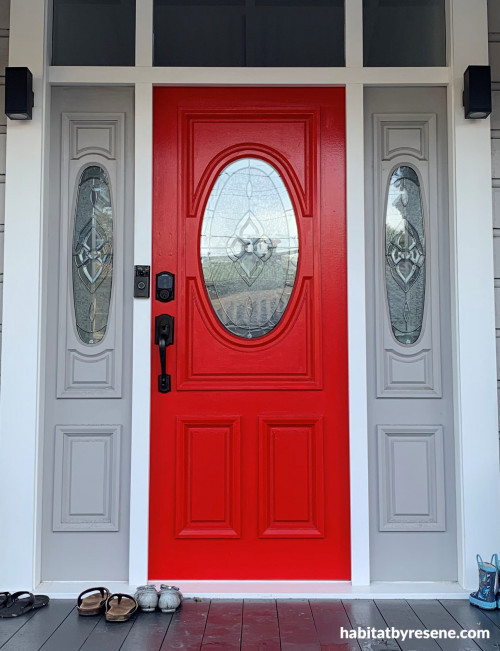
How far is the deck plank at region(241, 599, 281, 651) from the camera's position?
2285 mm

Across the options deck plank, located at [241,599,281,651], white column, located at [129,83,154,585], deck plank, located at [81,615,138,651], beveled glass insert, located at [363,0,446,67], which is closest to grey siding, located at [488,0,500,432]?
beveled glass insert, located at [363,0,446,67]

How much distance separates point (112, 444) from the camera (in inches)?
112

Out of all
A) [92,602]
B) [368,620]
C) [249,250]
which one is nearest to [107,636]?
[92,602]

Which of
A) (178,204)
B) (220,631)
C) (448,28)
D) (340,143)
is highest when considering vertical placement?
(448,28)

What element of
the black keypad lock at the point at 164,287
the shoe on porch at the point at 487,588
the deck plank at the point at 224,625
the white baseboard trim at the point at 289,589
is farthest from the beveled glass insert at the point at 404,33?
the deck plank at the point at 224,625

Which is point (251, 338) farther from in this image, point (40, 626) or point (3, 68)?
point (3, 68)

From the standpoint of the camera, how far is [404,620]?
2.49m

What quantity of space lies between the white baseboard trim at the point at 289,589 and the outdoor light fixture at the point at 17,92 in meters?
1.85

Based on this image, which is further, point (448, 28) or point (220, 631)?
point (448, 28)

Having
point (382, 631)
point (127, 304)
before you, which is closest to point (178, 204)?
point (127, 304)

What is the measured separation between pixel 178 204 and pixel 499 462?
1633 mm

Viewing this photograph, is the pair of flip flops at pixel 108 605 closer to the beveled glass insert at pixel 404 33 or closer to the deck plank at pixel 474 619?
the deck plank at pixel 474 619

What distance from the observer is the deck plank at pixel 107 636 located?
2279mm

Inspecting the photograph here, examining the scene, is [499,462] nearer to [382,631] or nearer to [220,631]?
[382,631]
